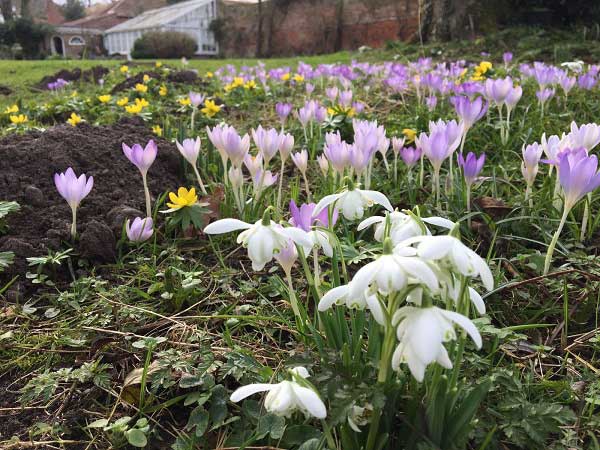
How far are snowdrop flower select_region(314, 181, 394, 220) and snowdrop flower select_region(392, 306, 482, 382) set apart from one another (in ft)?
1.19

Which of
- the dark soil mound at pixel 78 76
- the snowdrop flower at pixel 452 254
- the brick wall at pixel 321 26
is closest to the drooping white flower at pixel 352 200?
the snowdrop flower at pixel 452 254

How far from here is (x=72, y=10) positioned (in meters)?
50.8

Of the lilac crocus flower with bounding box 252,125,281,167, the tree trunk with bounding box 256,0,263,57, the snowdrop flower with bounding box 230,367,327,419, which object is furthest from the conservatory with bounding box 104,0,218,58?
the snowdrop flower with bounding box 230,367,327,419

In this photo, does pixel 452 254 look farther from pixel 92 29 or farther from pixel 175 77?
pixel 92 29

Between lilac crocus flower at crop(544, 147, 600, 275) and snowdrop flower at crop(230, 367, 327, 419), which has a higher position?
A: lilac crocus flower at crop(544, 147, 600, 275)

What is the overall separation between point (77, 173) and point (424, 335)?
199 centimetres

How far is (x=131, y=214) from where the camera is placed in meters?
2.05

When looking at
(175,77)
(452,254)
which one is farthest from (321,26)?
(452,254)

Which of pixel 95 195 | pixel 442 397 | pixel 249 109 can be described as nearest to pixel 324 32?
pixel 249 109

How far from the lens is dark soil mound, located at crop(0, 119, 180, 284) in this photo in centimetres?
189

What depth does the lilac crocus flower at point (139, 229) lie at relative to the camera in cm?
189

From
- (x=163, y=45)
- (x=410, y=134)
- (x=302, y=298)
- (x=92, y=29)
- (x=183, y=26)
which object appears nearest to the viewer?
(x=302, y=298)

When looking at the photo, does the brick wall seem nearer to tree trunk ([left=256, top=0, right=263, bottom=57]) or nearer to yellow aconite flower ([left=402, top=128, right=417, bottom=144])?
tree trunk ([left=256, top=0, right=263, bottom=57])

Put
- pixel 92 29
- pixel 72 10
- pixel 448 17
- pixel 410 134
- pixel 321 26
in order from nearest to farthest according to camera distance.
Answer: pixel 410 134
pixel 448 17
pixel 321 26
pixel 92 29
pixel 72 10
